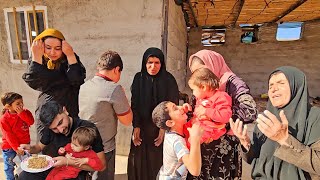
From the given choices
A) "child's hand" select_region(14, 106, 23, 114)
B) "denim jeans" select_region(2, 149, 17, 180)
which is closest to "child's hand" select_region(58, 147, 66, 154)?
"child's hand" select_region(14, 106, 23, 114)

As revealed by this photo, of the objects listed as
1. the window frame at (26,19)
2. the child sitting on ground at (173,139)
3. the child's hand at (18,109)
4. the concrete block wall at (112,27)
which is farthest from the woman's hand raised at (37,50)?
the window frame at (26,19)

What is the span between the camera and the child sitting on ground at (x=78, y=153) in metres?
1.57

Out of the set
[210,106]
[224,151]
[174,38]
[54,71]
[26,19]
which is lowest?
[224,151]

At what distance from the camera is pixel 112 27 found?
148 inches

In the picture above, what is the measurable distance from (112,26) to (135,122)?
6.39 ft

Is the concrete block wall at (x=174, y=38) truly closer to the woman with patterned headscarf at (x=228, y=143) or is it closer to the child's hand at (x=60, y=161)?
the woman with patterned headscarf at (x=228, y=143)

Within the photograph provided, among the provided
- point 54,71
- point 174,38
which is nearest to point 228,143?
point 54,71

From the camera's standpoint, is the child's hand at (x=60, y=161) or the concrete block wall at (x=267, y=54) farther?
the concrete block wall at (x=267, y=54)

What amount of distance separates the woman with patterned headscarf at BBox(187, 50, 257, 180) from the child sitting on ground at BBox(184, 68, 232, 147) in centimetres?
9

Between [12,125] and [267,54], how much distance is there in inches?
375

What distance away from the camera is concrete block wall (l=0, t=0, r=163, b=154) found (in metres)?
3.61

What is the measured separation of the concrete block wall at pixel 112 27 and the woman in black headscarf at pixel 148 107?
1.29 m

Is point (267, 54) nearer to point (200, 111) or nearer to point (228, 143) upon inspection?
point (228, 143)

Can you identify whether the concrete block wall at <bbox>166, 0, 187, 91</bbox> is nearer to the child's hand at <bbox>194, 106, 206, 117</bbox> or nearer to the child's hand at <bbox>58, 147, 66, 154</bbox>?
the child's hand at <bbox>194, 106, 206, 117</bbox>
